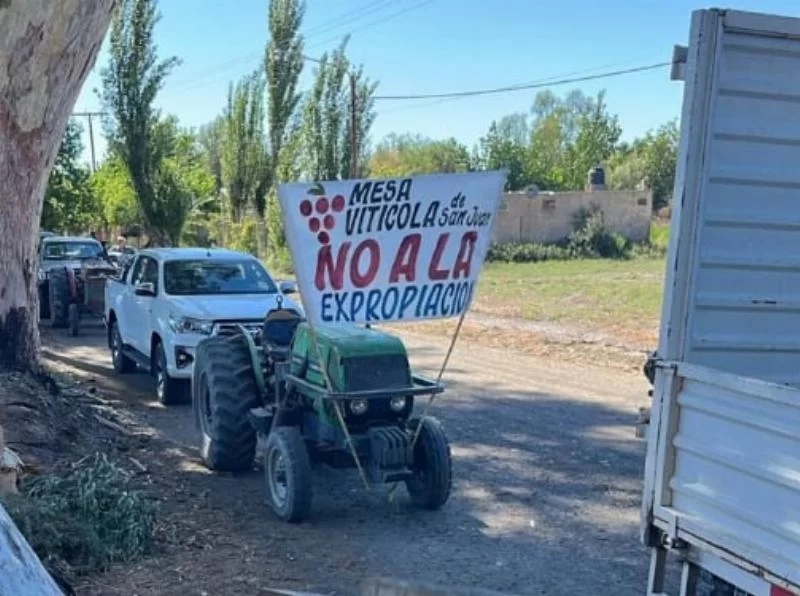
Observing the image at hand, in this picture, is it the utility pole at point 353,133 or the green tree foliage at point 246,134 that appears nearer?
the utility pole at point 353,133

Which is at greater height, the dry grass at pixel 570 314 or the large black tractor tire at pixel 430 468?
the large black tractor tire at pixel 430 468

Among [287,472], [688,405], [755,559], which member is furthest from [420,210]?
[755,559]

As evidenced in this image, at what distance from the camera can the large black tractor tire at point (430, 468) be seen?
7539mm

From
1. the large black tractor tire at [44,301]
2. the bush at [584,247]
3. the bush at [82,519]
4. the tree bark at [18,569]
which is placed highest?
the tree bark at [18,569]

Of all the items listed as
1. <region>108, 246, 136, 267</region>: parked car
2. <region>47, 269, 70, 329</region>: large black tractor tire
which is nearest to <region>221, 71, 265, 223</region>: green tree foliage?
<region>108, 246, 136, 267</region>: parked car

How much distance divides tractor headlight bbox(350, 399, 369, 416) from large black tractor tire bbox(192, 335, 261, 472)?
1.39 meters

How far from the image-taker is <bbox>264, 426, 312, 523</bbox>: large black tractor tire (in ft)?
23.7

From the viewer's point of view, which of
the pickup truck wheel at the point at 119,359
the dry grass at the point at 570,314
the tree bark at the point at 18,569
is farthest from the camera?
the dry grass at the point at 570,314

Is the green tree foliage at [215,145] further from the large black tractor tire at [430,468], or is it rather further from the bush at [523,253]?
the large black tractor tire at [430,468]

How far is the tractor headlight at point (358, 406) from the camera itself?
24.3 feet

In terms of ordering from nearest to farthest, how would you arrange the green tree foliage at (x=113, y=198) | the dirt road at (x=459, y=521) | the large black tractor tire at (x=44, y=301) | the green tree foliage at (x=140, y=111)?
the dirt road at (x=459, y=521), the large black tractor tire at (x=44, y=301), the green tree foliage at (x=140, y=111), the green tree foliage at (x=113, y=198)

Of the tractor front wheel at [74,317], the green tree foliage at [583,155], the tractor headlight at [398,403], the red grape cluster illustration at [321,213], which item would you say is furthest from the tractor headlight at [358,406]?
the green tree foliage at [583,155]

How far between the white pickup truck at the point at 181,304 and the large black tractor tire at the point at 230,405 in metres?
2.38

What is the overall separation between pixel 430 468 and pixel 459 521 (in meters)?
0.41
